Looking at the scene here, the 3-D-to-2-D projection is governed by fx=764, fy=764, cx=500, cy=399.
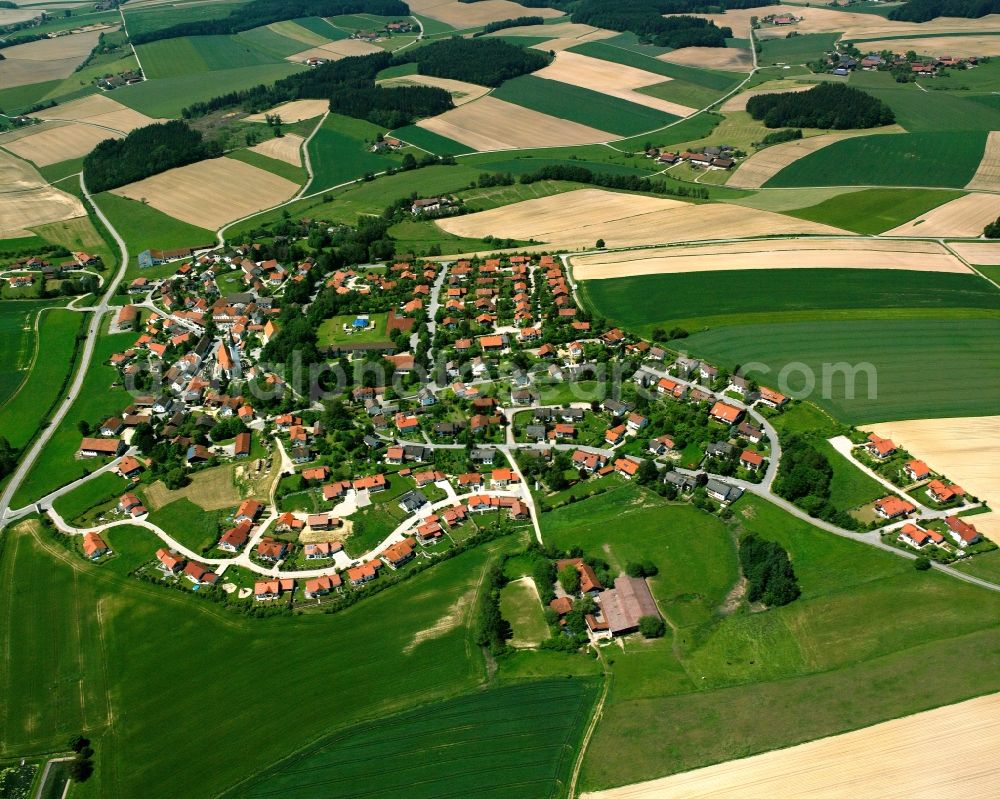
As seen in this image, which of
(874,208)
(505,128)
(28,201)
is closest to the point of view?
(874,208)

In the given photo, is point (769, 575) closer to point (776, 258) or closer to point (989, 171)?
point (776, 258)

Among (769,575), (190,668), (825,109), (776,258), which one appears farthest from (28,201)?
(825,109)

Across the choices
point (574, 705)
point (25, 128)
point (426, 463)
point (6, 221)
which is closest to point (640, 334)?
point (426, 463)

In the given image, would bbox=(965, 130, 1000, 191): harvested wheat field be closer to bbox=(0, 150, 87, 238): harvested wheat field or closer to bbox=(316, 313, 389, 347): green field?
bbox=(316, 313, 389, 347): green field

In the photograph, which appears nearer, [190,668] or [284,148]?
[190,668]

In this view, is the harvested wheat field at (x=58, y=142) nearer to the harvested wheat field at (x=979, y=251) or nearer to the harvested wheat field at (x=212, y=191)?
the harvested wheat field at (x=212, y=191)

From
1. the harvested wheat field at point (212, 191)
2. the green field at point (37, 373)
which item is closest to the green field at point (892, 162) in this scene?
the harvested wheat field at point (212, 191)

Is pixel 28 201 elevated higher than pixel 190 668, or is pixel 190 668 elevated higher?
pixel 28 201
